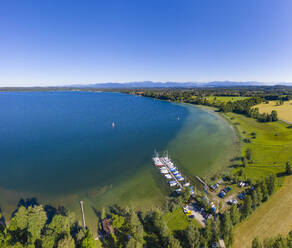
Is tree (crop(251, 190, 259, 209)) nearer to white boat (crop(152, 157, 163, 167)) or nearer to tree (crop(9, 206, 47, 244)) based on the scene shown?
white boat (crop(152, 157, 163, 167))

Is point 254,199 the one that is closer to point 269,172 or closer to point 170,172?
point 269,172

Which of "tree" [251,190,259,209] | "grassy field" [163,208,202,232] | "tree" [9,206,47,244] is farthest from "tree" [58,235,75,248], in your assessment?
"tree" [251,190,259,209]

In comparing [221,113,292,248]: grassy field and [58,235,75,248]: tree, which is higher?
[58,235,75,248]: tree

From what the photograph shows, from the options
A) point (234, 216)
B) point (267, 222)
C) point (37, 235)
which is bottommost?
point (267, 222)

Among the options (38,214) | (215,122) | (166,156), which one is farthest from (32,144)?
(215,122)

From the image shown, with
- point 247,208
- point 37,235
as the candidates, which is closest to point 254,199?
point 247,208

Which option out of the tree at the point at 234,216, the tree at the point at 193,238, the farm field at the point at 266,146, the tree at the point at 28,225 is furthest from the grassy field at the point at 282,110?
the tree at the point at 28,225
